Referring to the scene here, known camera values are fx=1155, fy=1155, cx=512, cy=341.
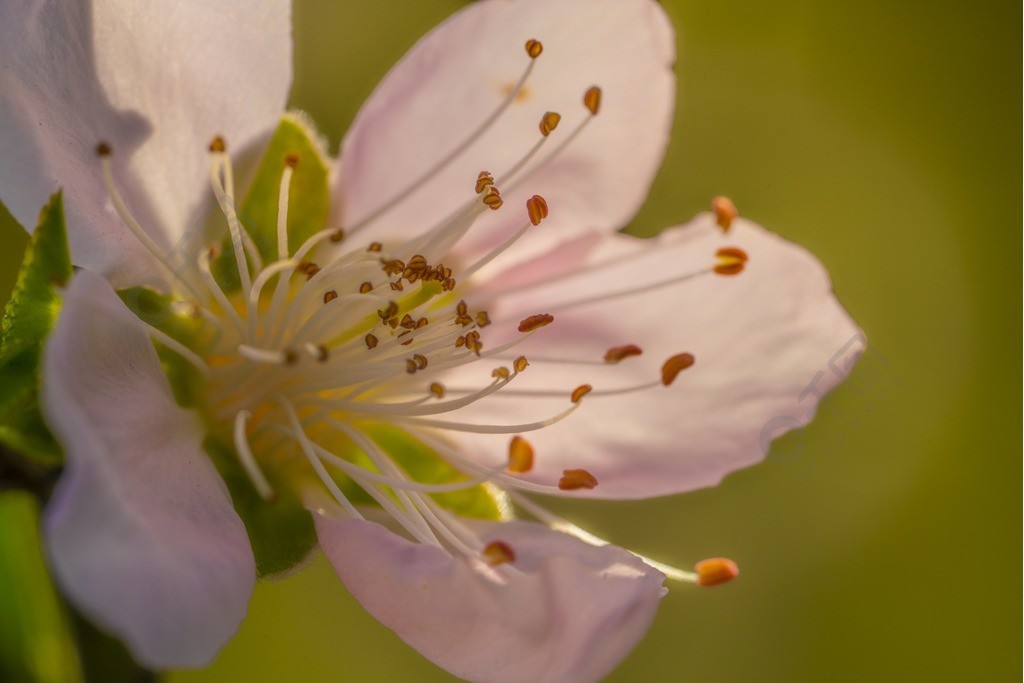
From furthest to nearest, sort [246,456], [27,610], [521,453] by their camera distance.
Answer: [27,610] → [521,453] → [246,456]

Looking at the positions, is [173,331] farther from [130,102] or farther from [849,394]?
[849,394]

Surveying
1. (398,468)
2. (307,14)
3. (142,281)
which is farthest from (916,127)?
(142,281)

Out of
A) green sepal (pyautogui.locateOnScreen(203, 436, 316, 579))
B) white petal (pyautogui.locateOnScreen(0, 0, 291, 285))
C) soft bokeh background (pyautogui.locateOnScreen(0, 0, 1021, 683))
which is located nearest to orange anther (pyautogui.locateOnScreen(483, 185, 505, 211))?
white petal (pyautogui.locateOnScreen(0, 0, 291, 285))

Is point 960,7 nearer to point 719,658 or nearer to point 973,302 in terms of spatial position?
point 973,302

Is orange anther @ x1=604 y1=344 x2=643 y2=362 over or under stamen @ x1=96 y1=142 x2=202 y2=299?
under

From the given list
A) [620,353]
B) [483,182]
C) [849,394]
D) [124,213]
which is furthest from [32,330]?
[849,394]

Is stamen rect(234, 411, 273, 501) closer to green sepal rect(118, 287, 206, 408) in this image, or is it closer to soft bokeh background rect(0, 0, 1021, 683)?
green sepal rect(118, 287, 206, 408)

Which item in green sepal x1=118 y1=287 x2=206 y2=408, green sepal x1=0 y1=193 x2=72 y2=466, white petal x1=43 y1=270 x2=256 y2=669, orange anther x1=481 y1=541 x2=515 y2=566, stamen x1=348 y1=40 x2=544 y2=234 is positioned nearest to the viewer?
white petal x1=43 y1=270 x2=256 y2=669
